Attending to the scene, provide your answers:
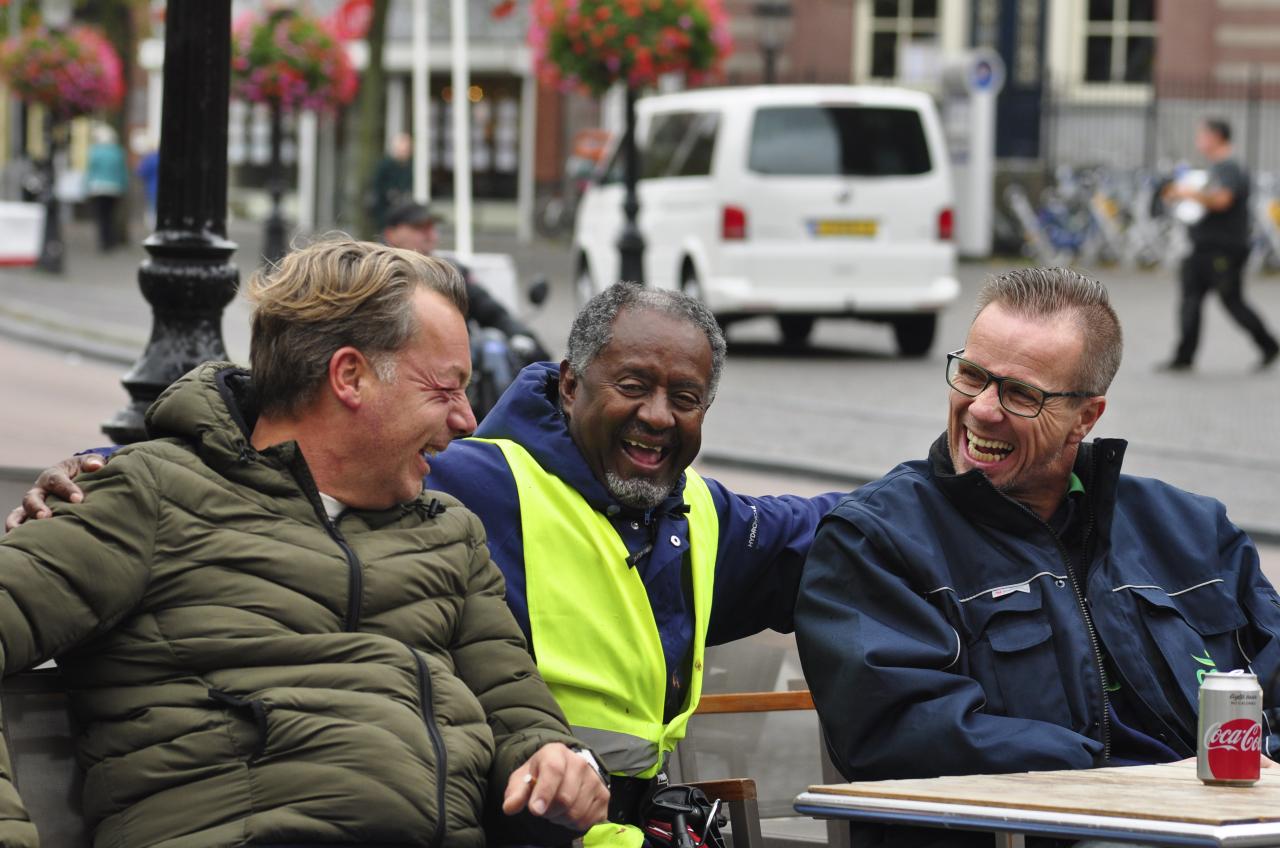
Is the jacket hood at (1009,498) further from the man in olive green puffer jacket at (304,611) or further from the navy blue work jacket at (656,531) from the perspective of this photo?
the man in olive green puffer jacket at (304,611)

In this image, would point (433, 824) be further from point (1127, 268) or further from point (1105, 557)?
point (1127, 268)

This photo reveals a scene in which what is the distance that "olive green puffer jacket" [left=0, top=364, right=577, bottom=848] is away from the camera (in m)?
3.03

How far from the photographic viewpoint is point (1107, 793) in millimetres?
3082

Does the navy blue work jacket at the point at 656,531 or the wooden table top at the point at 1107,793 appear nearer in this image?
the wooden table top at the point at 1107,793

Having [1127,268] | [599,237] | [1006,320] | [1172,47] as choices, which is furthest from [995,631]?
[1172,47]

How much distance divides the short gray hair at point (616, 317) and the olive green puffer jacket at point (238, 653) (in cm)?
72

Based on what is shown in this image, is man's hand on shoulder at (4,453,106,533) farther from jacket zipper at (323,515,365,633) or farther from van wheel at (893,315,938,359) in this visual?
van wheel at (893,315,938,359)

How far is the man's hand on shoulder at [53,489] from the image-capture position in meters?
3.09

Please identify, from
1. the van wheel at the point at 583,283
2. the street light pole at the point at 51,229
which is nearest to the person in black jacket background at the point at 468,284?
the van wheel at the point at 583,283

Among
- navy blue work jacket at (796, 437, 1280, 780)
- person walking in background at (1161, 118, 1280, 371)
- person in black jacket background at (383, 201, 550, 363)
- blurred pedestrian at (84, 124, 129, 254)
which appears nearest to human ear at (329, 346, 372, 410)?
navy blue work jacket at (796, 437, 1280, 780)

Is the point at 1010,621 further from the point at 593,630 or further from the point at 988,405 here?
the point at 593,630

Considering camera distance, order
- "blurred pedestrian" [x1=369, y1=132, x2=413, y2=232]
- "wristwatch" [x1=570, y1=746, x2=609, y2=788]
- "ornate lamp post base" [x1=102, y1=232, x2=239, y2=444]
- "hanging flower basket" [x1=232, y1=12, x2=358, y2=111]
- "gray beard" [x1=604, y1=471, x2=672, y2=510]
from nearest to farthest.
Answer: "wristwatch" [x1=570, y1=746, x2=609, y2=788]
"gray beard" [x1=604, y1=471, x2=672, y2=510]
"ornate lamp post base" [x1=102, y1=232, x2=239, y2=444]
"hanging flower basket" [x1=232, y1=12, x2=358, y2=111]
"blurred pedestrian" [x1=369, y1=132, x2=413, y2=232]

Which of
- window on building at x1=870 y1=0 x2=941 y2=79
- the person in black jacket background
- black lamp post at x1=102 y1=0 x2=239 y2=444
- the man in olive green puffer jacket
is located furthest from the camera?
window on building at x1=870 y1=0 x2=941 y2=79

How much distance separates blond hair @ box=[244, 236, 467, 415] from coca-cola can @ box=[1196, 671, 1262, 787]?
137cm
